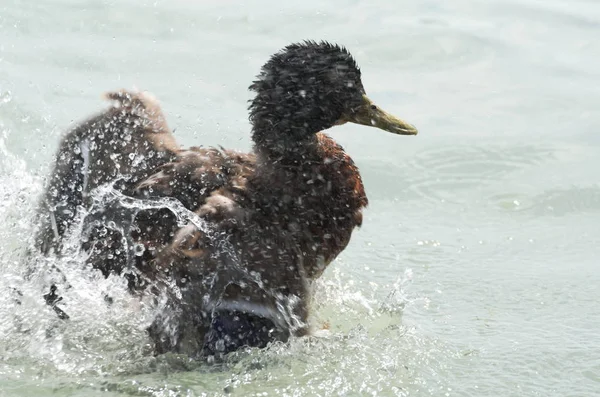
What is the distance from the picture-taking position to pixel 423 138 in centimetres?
845

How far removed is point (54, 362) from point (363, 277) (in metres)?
2.19

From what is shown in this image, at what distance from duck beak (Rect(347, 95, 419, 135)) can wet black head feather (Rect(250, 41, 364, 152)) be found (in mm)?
197

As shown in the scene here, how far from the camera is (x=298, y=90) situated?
546cm

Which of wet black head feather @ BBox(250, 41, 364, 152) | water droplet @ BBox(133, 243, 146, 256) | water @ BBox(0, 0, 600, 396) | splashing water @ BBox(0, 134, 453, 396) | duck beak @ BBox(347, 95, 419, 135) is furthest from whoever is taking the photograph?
duck beak @ BBox(347, 95, 419, 135)

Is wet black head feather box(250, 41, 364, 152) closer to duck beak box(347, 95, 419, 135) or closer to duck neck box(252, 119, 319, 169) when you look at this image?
duck neck box(252, 119, 319, 169)

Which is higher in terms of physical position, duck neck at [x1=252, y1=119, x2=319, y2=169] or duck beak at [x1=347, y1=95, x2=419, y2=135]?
duck beak at [x1=347, y1=95, x2=419, y2=135]

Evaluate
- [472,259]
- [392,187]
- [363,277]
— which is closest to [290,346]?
[363,277]

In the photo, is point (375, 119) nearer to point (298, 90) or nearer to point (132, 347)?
point (298, 90)

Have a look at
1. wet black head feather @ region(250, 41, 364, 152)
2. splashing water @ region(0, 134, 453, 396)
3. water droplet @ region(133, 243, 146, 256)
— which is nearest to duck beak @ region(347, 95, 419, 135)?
wet black head feather @ region(250, 41, 364, 152)

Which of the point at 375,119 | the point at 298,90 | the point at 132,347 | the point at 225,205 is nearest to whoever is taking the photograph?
the point at 225,205

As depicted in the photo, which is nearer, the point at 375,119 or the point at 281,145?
the point at 281,145

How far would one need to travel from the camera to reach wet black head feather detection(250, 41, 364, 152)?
546cm

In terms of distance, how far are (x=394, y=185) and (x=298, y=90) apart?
2.65 meters

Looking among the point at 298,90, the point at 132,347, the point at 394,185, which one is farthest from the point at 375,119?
the point at 394,185
